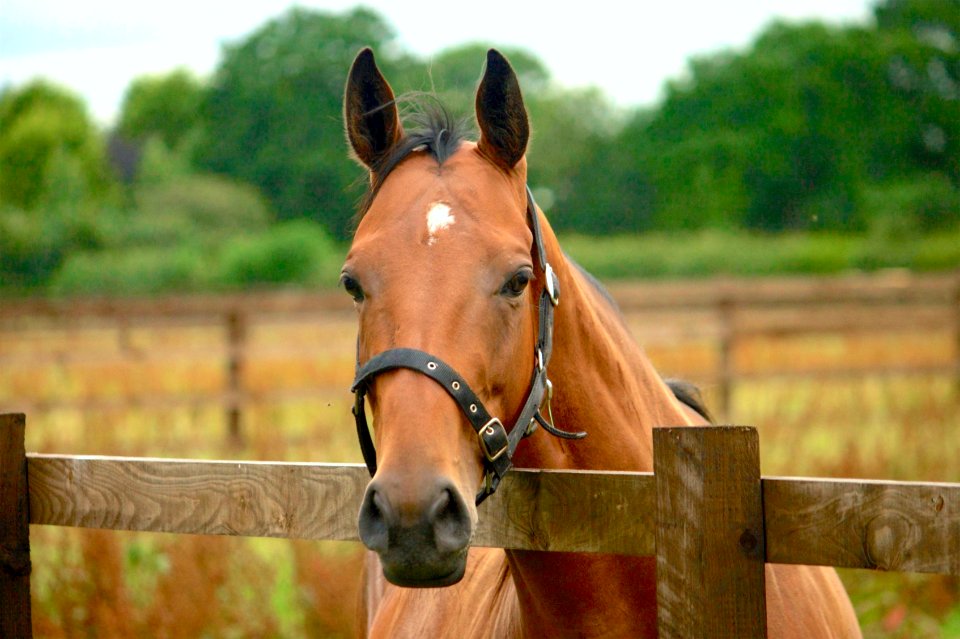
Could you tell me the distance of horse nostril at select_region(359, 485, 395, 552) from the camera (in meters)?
1.97

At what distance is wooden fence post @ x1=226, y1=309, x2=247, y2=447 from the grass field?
19 centimetres

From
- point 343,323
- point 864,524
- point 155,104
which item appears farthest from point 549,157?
point 864,524

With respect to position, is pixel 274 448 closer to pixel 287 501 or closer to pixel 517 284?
pixel 287 501

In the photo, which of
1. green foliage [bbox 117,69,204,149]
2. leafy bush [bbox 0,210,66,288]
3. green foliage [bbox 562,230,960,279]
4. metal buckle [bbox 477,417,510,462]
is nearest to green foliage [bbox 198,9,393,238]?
leafy bush [bbox 0,210,66,288]

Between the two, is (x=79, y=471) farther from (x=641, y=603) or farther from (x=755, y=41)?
(x=755, y=41)

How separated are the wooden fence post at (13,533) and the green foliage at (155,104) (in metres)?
69.5

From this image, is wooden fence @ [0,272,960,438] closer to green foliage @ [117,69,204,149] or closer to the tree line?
the tree line

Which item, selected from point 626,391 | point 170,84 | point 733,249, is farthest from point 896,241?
point 170,84

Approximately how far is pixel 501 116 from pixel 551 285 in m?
0.44

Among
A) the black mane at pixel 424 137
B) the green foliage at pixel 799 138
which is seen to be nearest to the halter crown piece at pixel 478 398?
the black mane at pixel 424 137

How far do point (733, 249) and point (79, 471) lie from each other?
32940 mm

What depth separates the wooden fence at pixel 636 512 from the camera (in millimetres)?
1985

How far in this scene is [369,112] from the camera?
101 inches

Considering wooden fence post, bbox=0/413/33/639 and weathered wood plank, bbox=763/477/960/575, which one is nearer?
weathered wood plank, bbox=763/477/960/575
